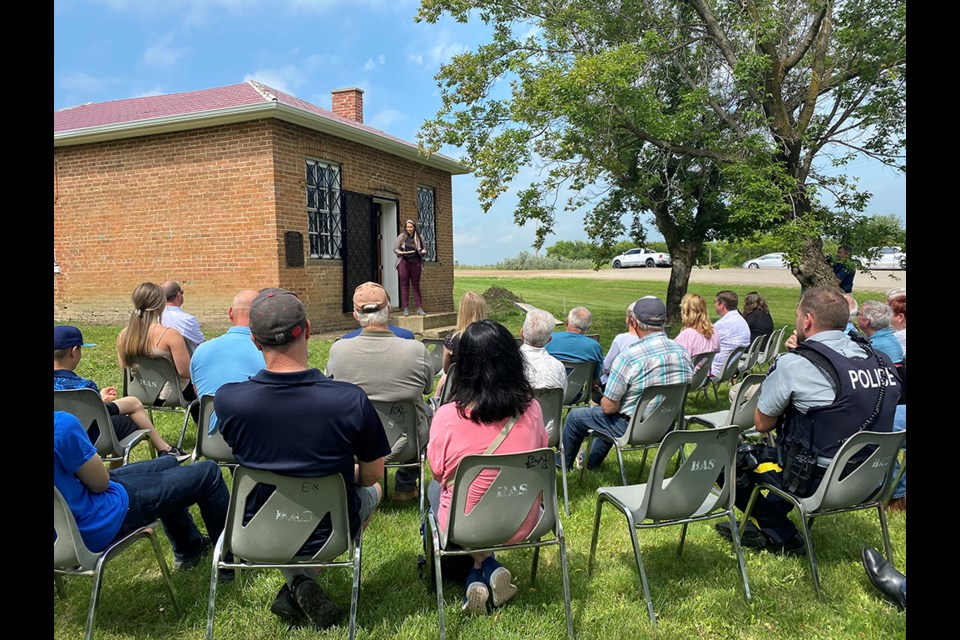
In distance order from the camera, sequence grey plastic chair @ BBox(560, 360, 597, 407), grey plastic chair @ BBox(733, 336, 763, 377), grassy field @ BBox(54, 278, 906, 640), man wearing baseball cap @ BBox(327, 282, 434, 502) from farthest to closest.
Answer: grey plastic chair @ BBox(733, 336, 763, 377)
grey plastic chair @ BBox(560, 360, 597, 407)
man wearing baseball cap @ BBox(327, 282, 434, 502)
grassy field @ BBox(54, 278, 906, 640)

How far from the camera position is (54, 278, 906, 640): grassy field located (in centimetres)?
296

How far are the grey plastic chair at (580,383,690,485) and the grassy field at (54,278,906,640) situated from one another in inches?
22.2

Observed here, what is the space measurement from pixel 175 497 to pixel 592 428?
2875 mm

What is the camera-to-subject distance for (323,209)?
40.5ft

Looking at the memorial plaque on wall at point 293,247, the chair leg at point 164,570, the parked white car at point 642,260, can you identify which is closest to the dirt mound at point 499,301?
the memorial plaque on wall at point 293,247

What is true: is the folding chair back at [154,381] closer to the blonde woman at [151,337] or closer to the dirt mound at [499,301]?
the blonde woman at [151,337]

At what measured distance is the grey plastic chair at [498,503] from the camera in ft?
9.26

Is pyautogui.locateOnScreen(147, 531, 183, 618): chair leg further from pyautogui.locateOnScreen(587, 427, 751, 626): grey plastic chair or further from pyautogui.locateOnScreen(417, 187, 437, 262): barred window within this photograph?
pyautogui.locateOnScreen(417, 187, 437, 262): barred window

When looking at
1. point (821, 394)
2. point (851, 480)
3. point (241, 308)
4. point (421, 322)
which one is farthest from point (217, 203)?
point (851, 480)

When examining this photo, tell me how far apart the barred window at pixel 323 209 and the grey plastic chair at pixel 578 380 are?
762 cm

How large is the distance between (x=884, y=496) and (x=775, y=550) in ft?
2.14

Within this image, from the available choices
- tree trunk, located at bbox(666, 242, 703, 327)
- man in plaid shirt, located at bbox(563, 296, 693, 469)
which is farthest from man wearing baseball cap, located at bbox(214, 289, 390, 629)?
tree trunk, located at bbox(666, 242, 703, 327)
